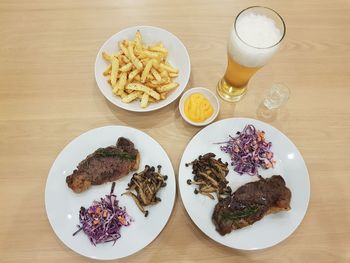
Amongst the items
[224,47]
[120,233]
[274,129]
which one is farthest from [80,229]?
[224,47]

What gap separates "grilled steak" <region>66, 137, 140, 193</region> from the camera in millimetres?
1583

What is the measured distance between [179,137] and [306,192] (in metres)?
0.73

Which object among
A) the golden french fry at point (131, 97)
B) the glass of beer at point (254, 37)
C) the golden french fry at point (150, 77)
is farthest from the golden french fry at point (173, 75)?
the glass of beer at point (254, 37)

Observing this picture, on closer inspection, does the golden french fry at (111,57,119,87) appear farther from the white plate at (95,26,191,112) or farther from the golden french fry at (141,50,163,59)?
the golden french fry at (141,50,163,59)

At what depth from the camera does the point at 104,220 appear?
5.10 feet

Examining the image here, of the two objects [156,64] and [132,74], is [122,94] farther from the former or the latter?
[156,64]

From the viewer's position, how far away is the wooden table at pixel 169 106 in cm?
160

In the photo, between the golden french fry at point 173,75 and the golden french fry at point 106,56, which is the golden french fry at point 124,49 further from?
the golden french fry at point 173,75

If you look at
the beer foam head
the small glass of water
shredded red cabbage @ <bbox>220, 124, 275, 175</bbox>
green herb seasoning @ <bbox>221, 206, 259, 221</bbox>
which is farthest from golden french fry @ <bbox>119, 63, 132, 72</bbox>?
green herb seasoning @ <bbox>221, 206, 259, 221</bbox>

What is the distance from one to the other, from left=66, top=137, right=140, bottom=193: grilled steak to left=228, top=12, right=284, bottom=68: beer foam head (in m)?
0.73

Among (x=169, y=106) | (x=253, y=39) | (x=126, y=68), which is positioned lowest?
(x=169, y=106)

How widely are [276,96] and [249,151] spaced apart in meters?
0.42

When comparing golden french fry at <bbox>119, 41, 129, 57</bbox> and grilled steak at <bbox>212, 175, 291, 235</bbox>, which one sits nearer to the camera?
grilled steak at <bbox>212, 175, 291, 235</bbox>

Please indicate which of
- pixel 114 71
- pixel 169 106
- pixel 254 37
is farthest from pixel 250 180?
pixel 114 71
